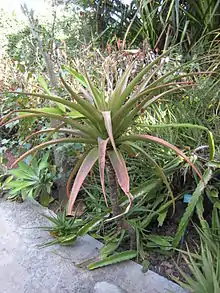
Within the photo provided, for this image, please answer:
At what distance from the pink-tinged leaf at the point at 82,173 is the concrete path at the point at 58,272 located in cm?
47

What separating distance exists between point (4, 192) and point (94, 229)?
2.97 ft

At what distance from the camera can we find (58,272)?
1335 millimetres

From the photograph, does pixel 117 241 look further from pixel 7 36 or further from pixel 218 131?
pixel 7 36

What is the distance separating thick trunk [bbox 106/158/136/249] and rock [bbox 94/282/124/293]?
9.8 inches

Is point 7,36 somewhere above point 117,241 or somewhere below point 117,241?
above

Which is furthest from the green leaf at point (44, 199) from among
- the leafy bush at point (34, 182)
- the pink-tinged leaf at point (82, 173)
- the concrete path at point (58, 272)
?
the pink-tinged leaf at point (82, 173)

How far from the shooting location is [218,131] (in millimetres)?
1749

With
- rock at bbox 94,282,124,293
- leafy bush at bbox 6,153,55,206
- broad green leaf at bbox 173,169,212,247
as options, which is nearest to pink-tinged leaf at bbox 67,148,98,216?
rock at bbox 94,282,124,293

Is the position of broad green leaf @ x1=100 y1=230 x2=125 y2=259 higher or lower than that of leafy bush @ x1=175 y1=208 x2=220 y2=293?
lower

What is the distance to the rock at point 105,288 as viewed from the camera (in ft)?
3.87

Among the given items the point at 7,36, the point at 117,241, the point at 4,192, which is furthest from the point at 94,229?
the point at 7,36

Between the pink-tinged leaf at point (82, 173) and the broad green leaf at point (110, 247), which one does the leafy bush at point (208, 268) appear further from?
the pink-tinged leaf at point (82, 173)

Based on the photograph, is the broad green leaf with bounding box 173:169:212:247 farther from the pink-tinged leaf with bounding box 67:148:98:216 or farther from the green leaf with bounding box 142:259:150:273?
the pink-tinged leaf with bounding box 67:148:98:216

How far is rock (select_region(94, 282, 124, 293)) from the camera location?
118cm
